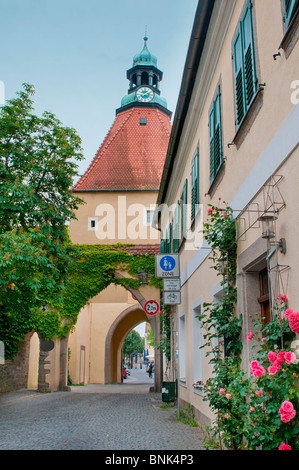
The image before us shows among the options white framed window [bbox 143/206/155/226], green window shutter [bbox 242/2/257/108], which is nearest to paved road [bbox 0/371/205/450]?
green window shutter [bbox 242/2/257/108]

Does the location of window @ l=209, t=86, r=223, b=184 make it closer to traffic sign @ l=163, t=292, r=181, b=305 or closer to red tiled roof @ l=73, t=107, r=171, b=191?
traffic sign @ l=163, t=292, r=181, b=305

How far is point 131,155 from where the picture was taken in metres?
29.3

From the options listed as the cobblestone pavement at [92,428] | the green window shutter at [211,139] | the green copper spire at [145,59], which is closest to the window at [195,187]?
the green window shutter at [211,139]

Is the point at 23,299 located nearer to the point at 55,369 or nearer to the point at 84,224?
the point at 55,369

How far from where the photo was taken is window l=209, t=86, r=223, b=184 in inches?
290

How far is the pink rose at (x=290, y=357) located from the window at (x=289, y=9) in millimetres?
2655

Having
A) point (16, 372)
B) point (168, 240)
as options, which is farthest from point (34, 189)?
point (16, 372)

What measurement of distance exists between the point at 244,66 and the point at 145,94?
94.4 ft

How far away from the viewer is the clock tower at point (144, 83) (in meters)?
33.0

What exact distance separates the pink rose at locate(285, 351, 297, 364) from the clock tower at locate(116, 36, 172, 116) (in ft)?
99.7

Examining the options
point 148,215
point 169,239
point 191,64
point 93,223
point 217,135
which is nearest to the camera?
point 217,135

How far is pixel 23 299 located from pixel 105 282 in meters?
8.55

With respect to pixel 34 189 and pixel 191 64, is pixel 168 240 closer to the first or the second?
pixel 34 189

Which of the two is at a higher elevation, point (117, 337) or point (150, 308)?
point (150, 308)
